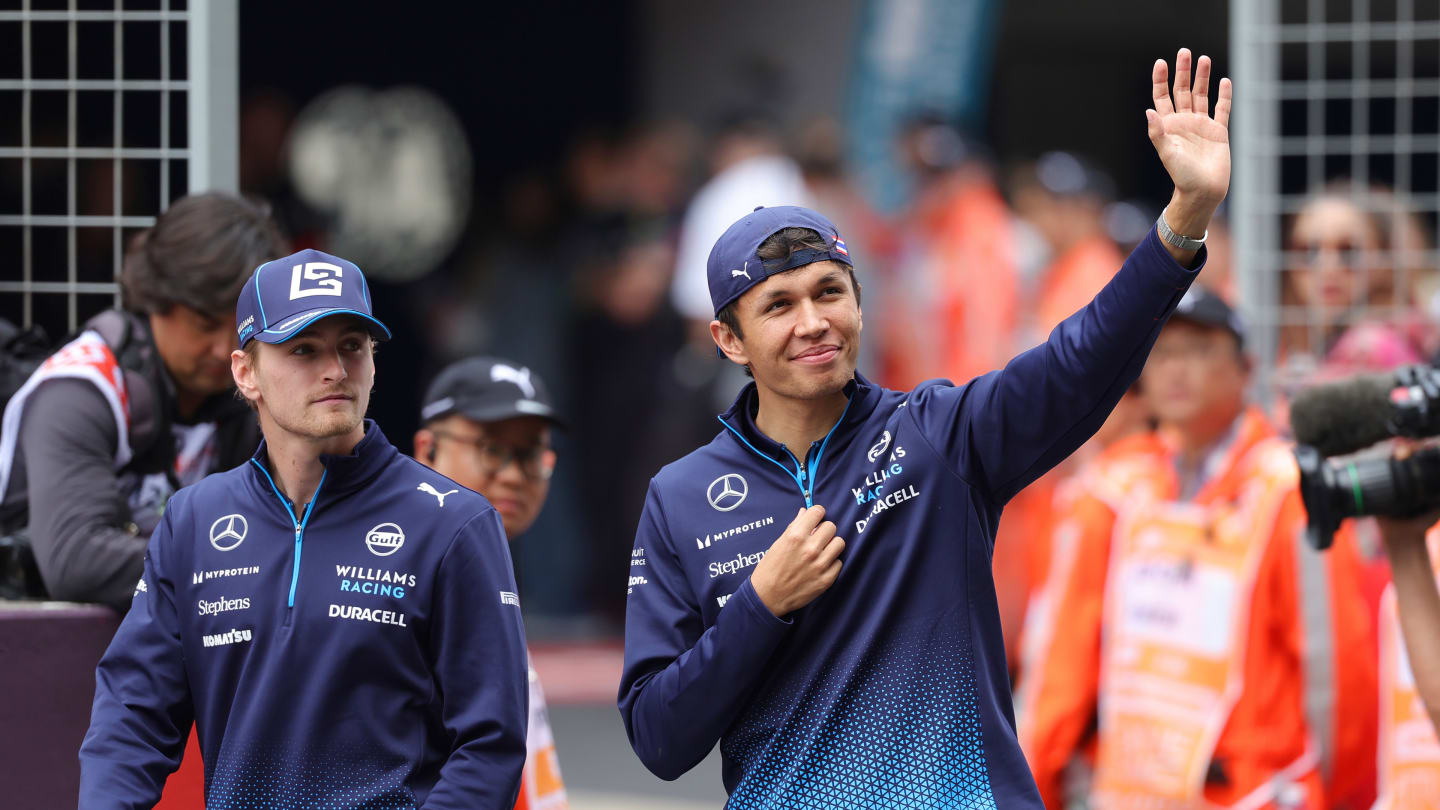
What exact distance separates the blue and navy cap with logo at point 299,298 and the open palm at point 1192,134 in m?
1.43

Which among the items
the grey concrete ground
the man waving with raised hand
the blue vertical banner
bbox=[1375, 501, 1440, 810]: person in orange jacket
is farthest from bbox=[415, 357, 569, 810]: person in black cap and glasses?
the blue vertical banner

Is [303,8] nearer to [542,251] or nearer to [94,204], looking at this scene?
[542,251]

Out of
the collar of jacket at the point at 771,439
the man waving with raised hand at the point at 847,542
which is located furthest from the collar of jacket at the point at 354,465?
the collar of jacket at the point at 771,439

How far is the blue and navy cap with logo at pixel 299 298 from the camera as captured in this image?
3287mm

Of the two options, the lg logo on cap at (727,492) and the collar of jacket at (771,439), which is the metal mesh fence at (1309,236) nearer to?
the collar of jacket at (771,439)

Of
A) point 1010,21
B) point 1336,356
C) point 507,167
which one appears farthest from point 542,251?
point 1336,356

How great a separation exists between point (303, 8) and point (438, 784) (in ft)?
30.1

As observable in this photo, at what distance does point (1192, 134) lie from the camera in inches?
121

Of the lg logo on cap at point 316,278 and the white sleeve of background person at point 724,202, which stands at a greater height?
the white sleeve of background person at point 724,202

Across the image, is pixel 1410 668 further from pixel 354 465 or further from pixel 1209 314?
pixel 354 465

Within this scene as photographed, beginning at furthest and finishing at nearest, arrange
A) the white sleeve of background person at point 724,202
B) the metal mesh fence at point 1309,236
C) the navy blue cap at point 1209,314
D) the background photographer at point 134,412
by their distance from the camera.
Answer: the white sleeve of background person at point 724,202 → the metal mesh fence at point 1309,236 → the navy blue cap at point 1209,314 → the background photographer at point 134,412

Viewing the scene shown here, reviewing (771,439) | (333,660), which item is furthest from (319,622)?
(771,439)

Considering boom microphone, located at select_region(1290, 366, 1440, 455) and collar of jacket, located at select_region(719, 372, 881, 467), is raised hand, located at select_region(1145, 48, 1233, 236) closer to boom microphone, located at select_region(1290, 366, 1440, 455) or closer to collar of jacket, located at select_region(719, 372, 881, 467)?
collar of jacket, located at select_region(719, 372, 881, 467)

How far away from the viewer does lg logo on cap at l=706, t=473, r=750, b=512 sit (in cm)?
332
